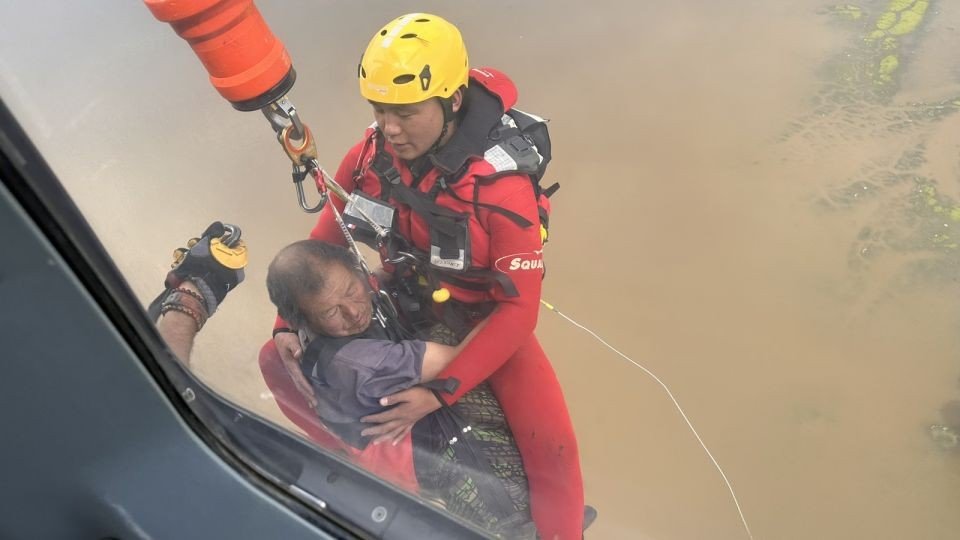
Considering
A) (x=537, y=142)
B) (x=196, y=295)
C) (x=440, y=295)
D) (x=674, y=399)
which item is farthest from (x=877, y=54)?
(x=196, y=295)

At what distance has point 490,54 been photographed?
3.27 meters

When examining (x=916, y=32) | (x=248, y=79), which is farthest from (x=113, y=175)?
(x=916, y=32)

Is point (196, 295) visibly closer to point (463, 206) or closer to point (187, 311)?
point (187, 311)

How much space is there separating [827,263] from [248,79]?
253 centimetres

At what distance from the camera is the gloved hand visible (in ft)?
2.83

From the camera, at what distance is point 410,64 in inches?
45.1

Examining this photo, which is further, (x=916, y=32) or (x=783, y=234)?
(x=916, y=32)

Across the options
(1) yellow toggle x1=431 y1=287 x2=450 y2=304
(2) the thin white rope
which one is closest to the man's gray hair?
(1) yellow toggle x1=431 y1=287 x2=450 y2=304

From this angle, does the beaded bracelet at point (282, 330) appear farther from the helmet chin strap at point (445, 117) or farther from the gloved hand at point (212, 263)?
the helmet chin strap at point (445, 117)

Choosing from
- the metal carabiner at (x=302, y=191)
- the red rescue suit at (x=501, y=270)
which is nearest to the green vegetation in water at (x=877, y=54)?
the red rescue suit at (x=501, y=270)

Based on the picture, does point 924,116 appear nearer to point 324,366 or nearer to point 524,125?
point 524,125

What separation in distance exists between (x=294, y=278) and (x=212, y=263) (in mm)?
118

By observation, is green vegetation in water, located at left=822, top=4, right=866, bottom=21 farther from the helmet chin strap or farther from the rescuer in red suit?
the helmet chin strap

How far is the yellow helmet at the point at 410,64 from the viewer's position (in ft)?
3.77
